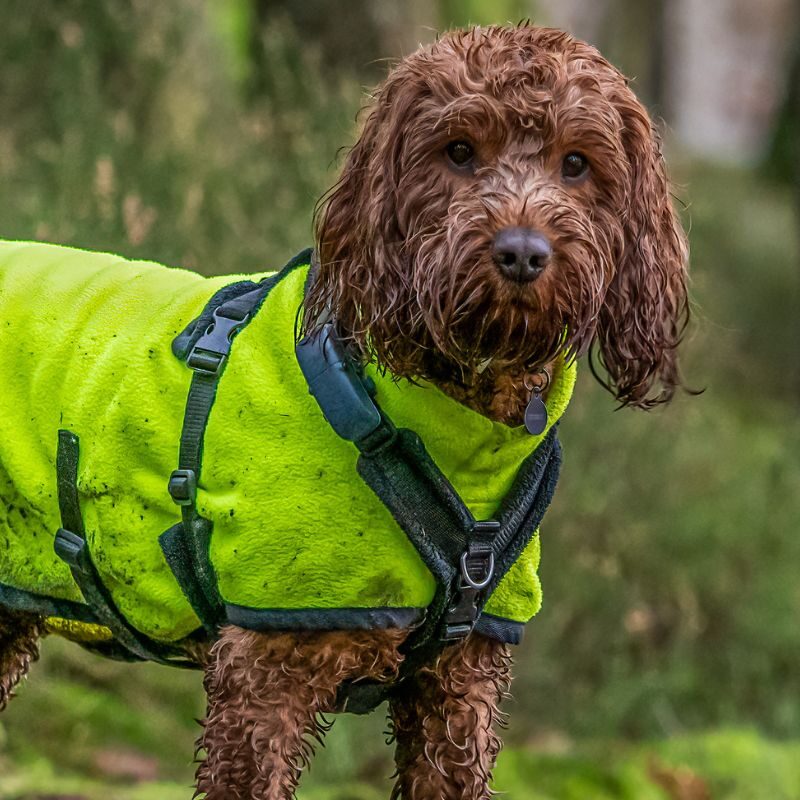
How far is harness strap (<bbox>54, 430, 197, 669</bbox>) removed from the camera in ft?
10.3

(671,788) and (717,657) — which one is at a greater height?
(671,788)

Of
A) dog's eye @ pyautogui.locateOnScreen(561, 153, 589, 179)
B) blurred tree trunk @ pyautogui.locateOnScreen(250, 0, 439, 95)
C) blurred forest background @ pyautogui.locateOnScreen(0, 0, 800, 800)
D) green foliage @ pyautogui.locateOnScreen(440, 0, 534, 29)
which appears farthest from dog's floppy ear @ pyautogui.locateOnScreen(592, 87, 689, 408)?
green foliage @ pyautogui.locateOnScreen(440, 0, 534, 29)

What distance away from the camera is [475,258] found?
2602mm

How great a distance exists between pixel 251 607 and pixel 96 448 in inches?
20.8

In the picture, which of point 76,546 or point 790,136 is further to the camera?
point 790,136

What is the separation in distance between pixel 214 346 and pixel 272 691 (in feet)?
2.35

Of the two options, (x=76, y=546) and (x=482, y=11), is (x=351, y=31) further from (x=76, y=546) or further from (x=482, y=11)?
(x=76, y=546)

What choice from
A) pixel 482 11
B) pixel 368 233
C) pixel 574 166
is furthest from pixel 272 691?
pixel 482 11

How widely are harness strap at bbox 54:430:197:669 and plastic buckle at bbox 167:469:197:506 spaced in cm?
31

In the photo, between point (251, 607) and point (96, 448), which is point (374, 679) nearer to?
point (251, 607)

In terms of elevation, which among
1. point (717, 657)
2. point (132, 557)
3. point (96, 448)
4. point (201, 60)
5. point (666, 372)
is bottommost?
point (717, 657)

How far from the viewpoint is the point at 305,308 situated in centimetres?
288

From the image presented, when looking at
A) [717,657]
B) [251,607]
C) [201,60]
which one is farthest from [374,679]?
[201,60]

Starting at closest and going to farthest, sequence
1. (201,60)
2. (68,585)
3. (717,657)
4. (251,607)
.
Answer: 1. (251,607)
2. (68,585)
3. (717,657)
4. (201,60)
